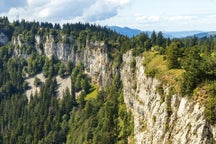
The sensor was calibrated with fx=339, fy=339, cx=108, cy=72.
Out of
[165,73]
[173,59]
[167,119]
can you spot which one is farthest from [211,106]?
[173,59]

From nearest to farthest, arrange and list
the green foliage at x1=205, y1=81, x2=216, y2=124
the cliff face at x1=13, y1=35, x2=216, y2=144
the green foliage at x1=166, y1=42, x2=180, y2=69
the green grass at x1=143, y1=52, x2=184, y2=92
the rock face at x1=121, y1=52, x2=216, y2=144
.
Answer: the green foliage at x1=205, y1=81, x2=216, y2=124 < the rock face at x1=121, y1=52, x2=216, y2=144 < the cliff face at x1=13, y1=35, x2=216, y2=144 < the green grass at x1=143, y1=52, x2=184, y2=92 < the green foliage at x1=166, y1=42, x2=180, y2=69

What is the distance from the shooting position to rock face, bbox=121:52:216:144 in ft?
215

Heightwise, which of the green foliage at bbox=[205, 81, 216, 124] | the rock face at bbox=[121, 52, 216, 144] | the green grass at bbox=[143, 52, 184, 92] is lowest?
the rock face at bbox=[121, 52, 216, 144]

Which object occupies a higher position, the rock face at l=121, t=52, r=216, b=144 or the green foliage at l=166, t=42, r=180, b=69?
the green foliage at l=166, t=42, r=180, b=69

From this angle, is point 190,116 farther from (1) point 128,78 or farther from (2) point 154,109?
(1) point 128,78

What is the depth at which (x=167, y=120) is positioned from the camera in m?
80.2

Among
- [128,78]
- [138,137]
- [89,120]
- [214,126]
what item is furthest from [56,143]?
[214,126]

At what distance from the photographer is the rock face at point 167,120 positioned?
2581 inches

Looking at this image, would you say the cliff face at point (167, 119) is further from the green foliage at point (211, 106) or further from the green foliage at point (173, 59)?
the green foliage at point (173, 59)

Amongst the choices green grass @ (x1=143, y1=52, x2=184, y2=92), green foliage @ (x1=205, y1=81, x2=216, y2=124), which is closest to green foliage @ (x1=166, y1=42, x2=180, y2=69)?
green grass @ (x1=143, y1=52, x2=184, y2=92)

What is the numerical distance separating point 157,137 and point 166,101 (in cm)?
925

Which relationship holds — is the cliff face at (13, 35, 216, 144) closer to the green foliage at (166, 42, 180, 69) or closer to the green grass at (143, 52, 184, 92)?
the green grass at (143, 52, 184, 92)

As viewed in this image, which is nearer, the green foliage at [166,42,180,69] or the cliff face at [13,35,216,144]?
the cliff face at [13,35,216,144]

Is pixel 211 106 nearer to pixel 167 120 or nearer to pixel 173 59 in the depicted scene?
pixel 167 120
